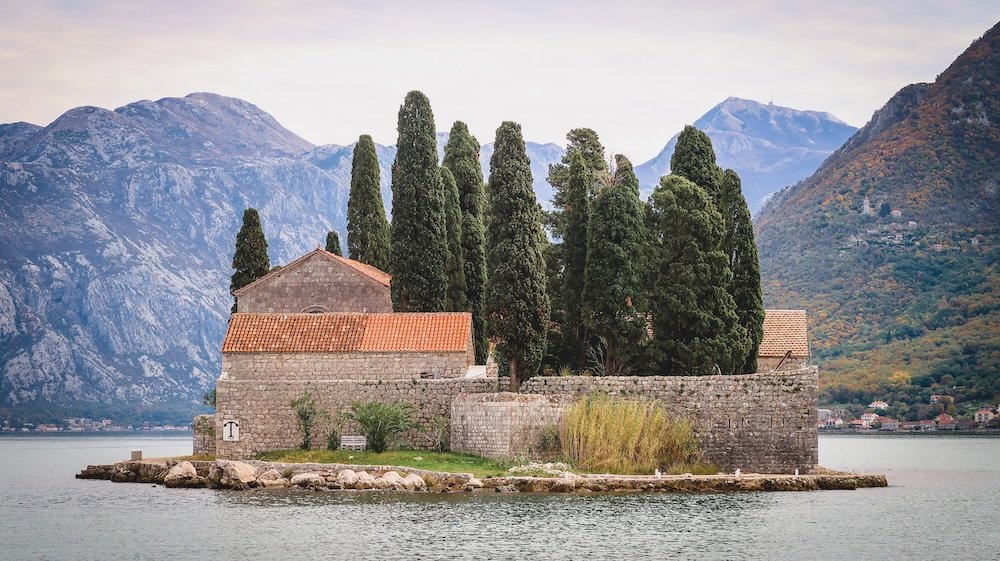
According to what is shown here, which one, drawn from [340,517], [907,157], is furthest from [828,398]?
[340,517]

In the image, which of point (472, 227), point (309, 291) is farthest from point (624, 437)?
point (472, 227)

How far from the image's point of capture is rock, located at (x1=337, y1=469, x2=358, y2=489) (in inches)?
1747

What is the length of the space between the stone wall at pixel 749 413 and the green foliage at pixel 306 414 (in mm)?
9651

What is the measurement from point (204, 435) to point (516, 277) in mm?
13559

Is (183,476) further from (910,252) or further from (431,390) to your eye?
(910,252)

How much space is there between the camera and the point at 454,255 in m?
55.9

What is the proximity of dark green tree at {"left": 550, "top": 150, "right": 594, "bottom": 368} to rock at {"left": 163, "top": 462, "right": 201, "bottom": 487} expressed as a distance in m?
13.7

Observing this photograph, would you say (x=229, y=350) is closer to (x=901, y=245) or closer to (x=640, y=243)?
(x=640, y=243)

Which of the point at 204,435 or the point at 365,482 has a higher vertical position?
the point at 204,435

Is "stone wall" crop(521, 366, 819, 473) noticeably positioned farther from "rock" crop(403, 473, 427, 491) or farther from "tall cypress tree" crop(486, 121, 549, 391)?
"rock" crop(403, 473, 427, 491)

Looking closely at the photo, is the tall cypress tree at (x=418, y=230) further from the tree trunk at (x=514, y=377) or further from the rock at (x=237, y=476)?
the rock at (x=237, y=476)

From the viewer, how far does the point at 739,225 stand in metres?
51.5

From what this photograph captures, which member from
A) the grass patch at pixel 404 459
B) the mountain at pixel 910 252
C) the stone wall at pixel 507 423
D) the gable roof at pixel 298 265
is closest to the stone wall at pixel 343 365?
the stone wall at pixel 507 423

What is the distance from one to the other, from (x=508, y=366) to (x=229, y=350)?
9.38 meters
